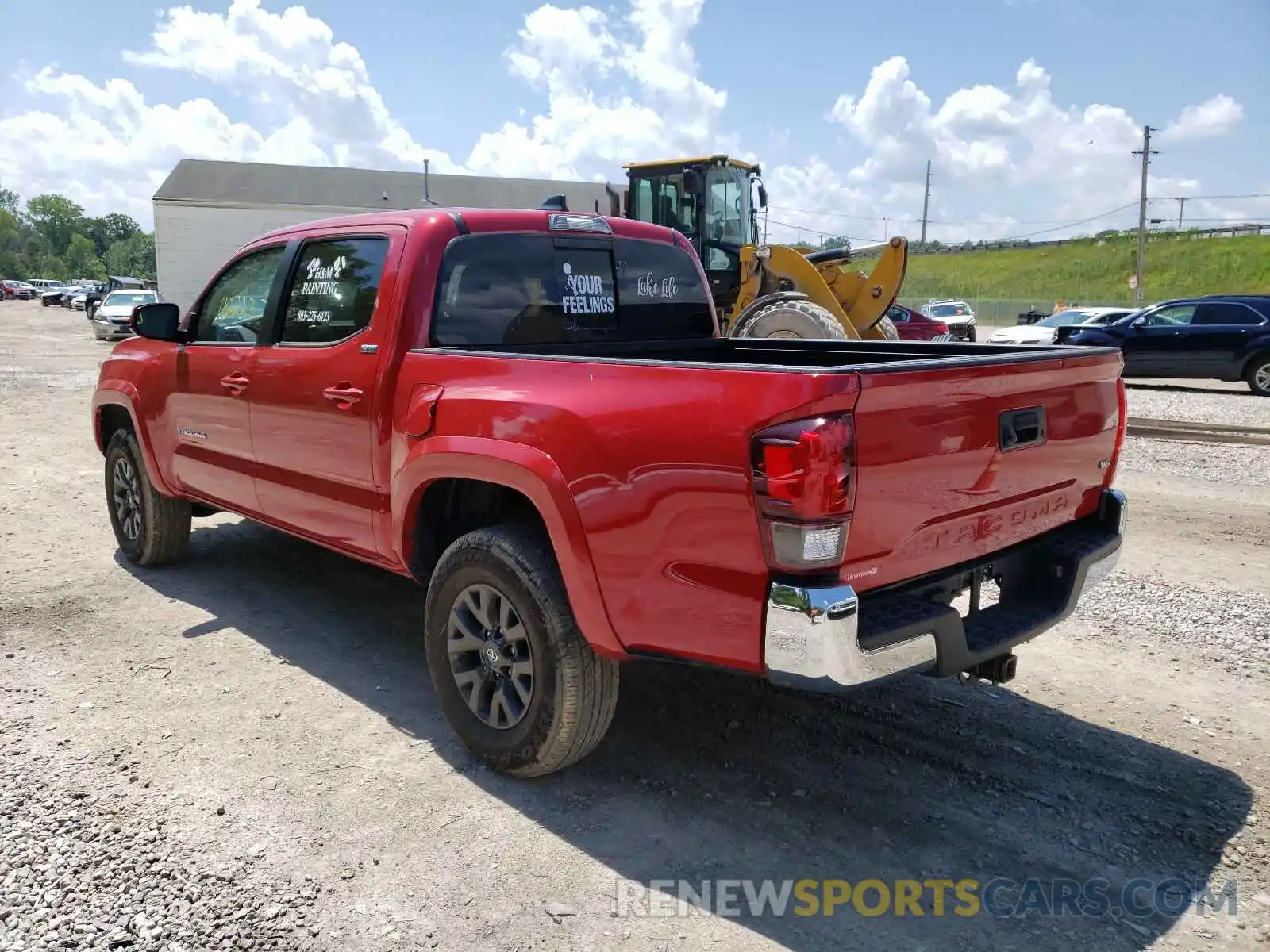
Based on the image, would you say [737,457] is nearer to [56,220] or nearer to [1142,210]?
[1142,210]

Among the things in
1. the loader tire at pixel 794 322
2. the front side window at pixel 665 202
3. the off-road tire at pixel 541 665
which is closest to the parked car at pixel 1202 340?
the front side window at pixel 665 202

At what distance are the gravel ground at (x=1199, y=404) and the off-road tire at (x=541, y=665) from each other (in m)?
12.3

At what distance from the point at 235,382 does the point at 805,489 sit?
3.42m

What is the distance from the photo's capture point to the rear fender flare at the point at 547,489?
10.2ft

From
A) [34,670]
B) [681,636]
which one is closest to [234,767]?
[34,670]

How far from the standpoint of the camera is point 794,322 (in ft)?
33.3

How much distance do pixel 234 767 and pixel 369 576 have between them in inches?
96.2

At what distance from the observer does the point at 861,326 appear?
12.2 meters

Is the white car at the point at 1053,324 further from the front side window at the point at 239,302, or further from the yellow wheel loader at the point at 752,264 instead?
the front side window at the point at 239,302

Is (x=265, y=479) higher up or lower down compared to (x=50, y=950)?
higher up

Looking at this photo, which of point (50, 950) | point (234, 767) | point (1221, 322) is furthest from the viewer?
point (1221, 322)

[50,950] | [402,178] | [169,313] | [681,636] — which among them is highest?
[402,178]

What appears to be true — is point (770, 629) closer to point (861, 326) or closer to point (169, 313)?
point (169, 313)

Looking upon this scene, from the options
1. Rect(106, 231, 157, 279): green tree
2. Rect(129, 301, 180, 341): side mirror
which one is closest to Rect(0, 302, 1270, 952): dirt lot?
Rect(129, 301, 180, 341): side mirror
